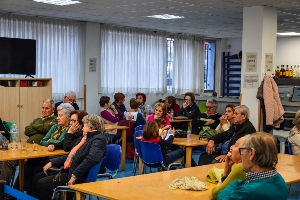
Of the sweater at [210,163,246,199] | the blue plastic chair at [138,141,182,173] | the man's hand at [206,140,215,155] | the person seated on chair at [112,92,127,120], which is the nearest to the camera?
the sweater at [210,163,246,199]

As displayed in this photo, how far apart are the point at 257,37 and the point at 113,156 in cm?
480

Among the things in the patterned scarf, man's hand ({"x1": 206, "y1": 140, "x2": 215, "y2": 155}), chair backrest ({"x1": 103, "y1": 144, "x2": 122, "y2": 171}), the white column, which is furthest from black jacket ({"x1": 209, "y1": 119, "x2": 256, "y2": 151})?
the white column

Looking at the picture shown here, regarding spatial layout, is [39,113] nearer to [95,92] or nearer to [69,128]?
[95,92]

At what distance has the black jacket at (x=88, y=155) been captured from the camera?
504 cm

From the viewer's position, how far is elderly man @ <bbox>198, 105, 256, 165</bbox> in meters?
6.56

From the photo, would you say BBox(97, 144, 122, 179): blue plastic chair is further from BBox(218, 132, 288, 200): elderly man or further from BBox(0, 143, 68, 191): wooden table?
BBox(218, 132, 288, 200): elderly man

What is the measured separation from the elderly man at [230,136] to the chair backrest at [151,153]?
75 centimetres

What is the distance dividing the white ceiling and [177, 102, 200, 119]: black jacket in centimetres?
196

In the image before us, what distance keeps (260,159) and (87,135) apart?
106 inches

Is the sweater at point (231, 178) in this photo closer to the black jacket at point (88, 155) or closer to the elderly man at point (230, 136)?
the black jacket at point (88, 155)

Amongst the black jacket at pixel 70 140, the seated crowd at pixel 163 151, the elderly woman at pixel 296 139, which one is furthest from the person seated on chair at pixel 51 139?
the elderly woman at pixel 296 139

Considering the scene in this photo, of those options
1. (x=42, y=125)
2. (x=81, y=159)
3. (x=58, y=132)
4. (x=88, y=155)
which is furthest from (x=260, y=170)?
(x=42, y=125)

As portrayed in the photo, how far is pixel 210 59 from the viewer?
16562mm

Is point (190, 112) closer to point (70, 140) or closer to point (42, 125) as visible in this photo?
point (42, 125)
